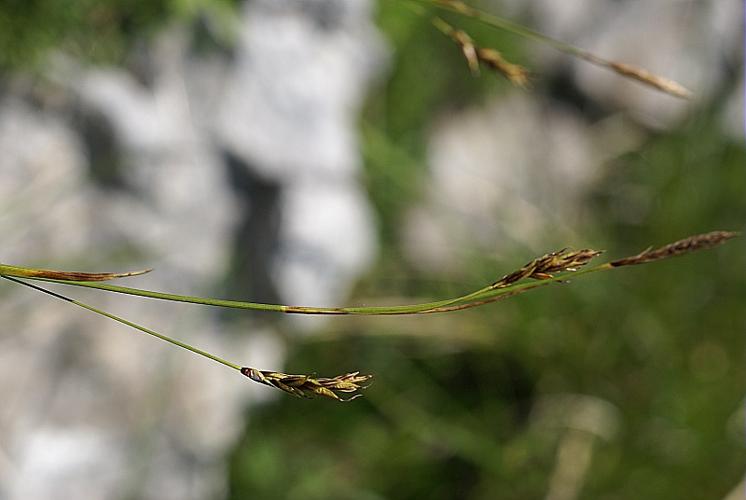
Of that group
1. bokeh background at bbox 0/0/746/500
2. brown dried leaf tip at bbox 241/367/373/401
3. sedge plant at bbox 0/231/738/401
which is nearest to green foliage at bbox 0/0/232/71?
bokeh background at bbox 0/0/746/500

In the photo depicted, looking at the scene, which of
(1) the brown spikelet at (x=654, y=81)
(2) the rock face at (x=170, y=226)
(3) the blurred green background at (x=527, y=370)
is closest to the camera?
(1) the brown spikelet at (x=654, y=81)

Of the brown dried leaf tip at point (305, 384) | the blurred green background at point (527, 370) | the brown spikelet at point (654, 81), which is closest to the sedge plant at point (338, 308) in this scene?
the brown dried leaf tip at point (305, 384)

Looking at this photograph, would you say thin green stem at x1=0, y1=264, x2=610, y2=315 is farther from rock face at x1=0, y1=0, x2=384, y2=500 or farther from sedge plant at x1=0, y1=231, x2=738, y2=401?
rock face at x1=0, y1=0, x2=384, y2=500

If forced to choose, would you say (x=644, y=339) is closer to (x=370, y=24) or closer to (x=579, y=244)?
(x=579, y=244)

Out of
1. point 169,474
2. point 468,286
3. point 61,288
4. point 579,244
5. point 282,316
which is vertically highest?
point 579,244

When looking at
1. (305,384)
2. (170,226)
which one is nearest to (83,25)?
(170,226)

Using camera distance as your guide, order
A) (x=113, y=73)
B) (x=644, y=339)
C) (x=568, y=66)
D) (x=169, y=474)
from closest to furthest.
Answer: (x=113, y=73), (x=169, y=474), (x=644, y=339), (x=568, y=66)

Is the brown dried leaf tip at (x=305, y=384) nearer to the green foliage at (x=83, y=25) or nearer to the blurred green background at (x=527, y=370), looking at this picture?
the green foliage at (x=83, y=25)

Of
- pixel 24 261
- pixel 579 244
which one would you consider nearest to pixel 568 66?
pixel 579 244
